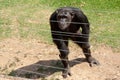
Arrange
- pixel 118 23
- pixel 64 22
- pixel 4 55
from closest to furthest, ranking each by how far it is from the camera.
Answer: pixel 64 22 < pixel 4 55 < pixel 118 23

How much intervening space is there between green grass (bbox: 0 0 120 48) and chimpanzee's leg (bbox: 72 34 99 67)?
2.47 feet

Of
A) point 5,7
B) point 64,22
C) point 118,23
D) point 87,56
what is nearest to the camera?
point 64,22

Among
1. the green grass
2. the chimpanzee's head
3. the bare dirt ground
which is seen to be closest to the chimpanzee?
the chimpanzee's head

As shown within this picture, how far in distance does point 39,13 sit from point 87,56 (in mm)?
3004

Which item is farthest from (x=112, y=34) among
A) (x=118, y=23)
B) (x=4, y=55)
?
(x=4, y=55)

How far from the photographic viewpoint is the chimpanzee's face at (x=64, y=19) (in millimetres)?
6257

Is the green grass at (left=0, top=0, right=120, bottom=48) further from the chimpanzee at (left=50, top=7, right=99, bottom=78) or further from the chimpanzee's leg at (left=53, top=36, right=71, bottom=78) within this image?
the chimpanzee's leg at (left=53, top=36, right=71, bottom=78)

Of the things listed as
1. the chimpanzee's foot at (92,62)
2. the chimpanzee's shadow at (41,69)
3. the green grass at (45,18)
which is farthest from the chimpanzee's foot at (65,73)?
the green grass at (45,18)

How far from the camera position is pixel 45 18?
362 inches

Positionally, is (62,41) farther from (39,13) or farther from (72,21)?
(39,13)

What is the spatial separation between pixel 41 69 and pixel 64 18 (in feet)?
4.06

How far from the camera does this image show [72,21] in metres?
6.43

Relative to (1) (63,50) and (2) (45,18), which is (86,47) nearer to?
(1) (63,50)

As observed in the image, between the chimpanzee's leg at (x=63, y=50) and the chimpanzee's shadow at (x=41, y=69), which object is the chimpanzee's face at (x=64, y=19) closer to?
the chimpanzee's leg at (x=63, y=50)
